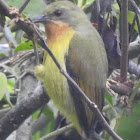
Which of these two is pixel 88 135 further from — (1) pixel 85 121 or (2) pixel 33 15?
(2) pixel 33 15

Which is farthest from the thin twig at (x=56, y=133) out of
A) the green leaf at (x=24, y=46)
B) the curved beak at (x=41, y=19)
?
the curved beak at (x=41, y=19)

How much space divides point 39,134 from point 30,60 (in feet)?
1.35

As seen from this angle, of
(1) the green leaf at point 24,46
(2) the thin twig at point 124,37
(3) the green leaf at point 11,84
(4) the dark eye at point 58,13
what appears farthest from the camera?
(3) the green leaf at point 11,84

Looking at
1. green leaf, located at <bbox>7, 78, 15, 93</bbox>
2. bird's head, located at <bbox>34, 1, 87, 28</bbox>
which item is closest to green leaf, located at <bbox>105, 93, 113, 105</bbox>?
bird's head, located at <bbox>34, 1, 87, 28</bbox>

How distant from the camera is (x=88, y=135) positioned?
2.42m

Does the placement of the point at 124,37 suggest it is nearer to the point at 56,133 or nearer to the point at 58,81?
the point at 58,81

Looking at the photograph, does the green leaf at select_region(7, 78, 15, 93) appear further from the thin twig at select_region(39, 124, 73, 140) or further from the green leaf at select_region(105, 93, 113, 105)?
the green leaf at select_region(105, 93, 113, 105)

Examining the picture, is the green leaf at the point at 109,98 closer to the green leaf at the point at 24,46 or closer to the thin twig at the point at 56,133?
the thin twig at the point at 56,133

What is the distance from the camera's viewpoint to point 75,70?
252 centimetres

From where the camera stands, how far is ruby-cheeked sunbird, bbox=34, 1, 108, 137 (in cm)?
248

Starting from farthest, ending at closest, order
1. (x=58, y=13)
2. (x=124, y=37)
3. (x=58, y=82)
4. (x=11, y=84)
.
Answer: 1. (x=11, y=84)
2. (x=58, y=13)
3. (x=58, y=82)
4. (x=124, y=37)

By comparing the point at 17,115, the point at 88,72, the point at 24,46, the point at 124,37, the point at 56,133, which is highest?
the point at 124,37

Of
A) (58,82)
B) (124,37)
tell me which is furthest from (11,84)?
(124,37)

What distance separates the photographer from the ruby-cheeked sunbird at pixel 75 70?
2.48 m
